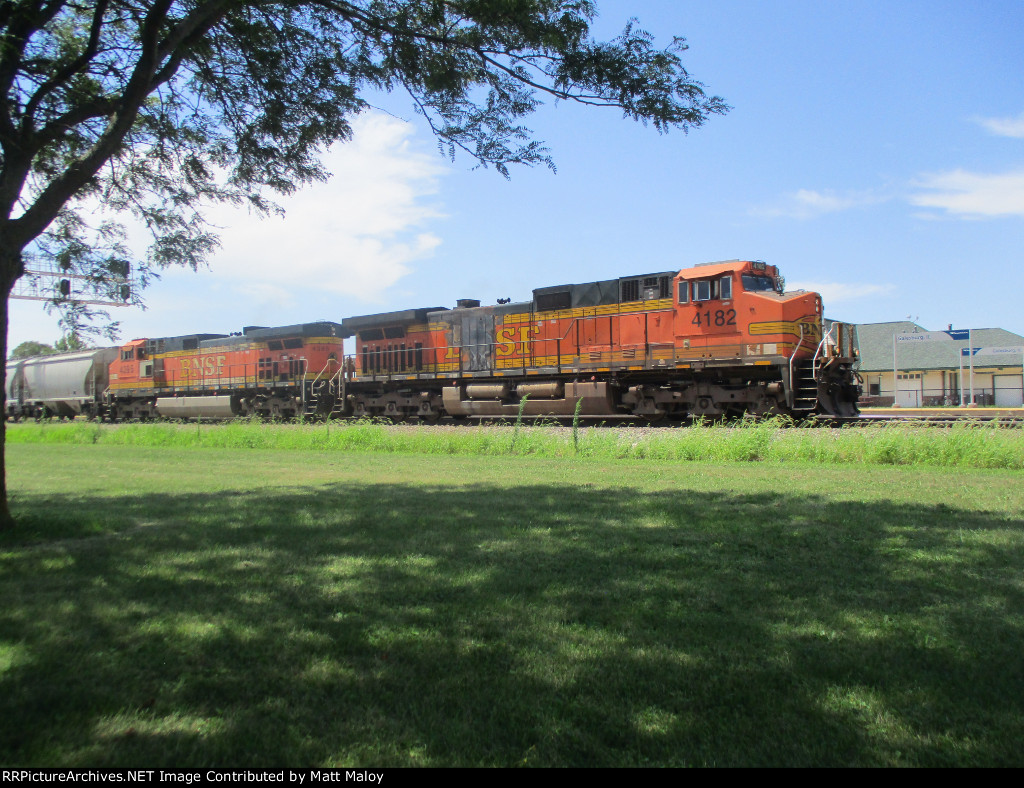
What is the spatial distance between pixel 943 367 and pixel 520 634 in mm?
46250

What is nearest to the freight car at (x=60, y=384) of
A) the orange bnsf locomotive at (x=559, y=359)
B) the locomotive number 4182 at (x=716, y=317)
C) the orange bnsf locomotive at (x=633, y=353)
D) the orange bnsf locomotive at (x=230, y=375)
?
the orange bnsf locomotive at (x=230, y=375)

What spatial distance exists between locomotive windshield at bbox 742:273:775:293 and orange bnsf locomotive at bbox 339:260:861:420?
32 mm

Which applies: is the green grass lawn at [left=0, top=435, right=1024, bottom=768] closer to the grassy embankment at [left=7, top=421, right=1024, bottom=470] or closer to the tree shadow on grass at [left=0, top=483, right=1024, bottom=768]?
the tree shadow on grass at [left=0, top=483, right=1024, bottom=768]

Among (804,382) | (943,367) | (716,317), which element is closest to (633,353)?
(716,317)

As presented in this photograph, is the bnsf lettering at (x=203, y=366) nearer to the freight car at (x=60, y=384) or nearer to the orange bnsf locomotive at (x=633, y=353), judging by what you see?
the freight car at (x=60, y=384)

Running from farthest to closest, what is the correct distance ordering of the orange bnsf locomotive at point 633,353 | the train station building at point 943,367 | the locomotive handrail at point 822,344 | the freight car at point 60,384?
the train station building at point 943,367 < the freight car at point 60,384 < the orange bnsf locomotive at point 633,353 < the locomotive handrail at point 822,344

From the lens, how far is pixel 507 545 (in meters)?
5.19

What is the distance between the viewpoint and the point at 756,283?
16.9 m

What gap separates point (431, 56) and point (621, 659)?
6051 millimetres

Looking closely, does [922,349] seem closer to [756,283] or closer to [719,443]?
[756,283]

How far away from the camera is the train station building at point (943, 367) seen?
39.3 meters

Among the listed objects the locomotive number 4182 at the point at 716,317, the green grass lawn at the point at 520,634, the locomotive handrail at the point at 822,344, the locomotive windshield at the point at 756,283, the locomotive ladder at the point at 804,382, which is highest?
the locomotive windshield at the point at 756,283

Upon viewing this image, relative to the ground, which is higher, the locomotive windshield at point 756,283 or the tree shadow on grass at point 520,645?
the locomotive windshield at point 756,283

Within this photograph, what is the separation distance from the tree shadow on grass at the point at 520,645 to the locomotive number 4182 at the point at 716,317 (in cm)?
1148
